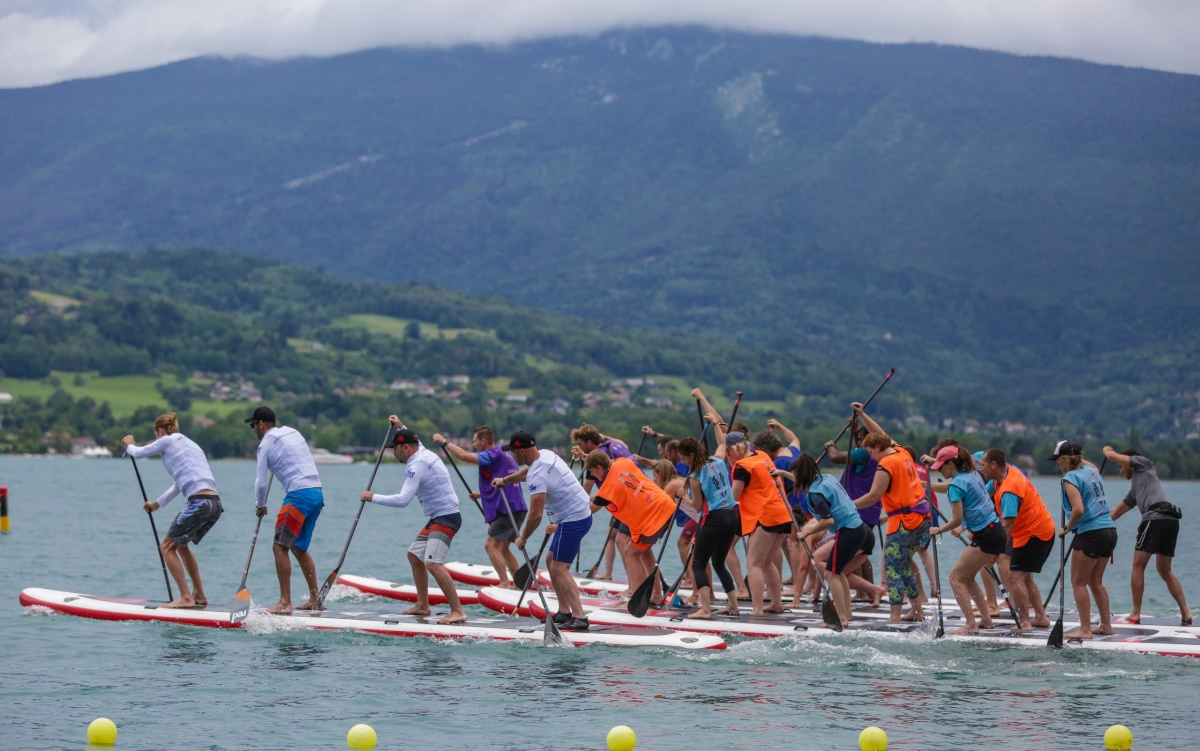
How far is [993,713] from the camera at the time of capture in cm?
1402

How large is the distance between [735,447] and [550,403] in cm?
13944

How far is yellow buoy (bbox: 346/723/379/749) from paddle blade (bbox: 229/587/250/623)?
5.56 metres

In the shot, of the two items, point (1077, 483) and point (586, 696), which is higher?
point (1077, 483)

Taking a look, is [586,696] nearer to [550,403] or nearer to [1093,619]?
[1093,619]

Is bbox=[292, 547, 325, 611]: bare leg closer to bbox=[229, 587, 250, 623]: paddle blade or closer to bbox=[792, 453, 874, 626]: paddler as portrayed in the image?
bbox=[229, 587, 250, 623]: paddle blade

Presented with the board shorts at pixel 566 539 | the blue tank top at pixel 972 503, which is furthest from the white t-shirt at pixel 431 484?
the blue tank top at pixel 972 503

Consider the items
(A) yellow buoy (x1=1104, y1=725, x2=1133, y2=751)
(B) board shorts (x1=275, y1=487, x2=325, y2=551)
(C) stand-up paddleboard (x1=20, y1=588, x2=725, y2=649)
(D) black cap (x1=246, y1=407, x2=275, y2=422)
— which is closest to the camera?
(A) yellow buoy (x1=1104, y1=725, x2=1133, y2=751)

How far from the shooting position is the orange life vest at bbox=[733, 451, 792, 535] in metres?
18.0

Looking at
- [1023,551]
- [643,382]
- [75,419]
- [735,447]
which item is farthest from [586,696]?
[643,382]

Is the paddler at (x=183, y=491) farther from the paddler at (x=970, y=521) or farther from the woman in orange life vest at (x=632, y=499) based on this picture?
the paddler at (x=970, y=521)

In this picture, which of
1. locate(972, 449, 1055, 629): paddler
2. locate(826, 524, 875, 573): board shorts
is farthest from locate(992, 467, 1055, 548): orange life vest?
locate(826, 524, 875, 573): board shorts

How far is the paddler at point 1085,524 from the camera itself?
16.3 metres

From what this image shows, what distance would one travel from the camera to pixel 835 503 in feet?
56.6

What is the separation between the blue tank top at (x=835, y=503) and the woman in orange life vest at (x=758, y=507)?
76cm
